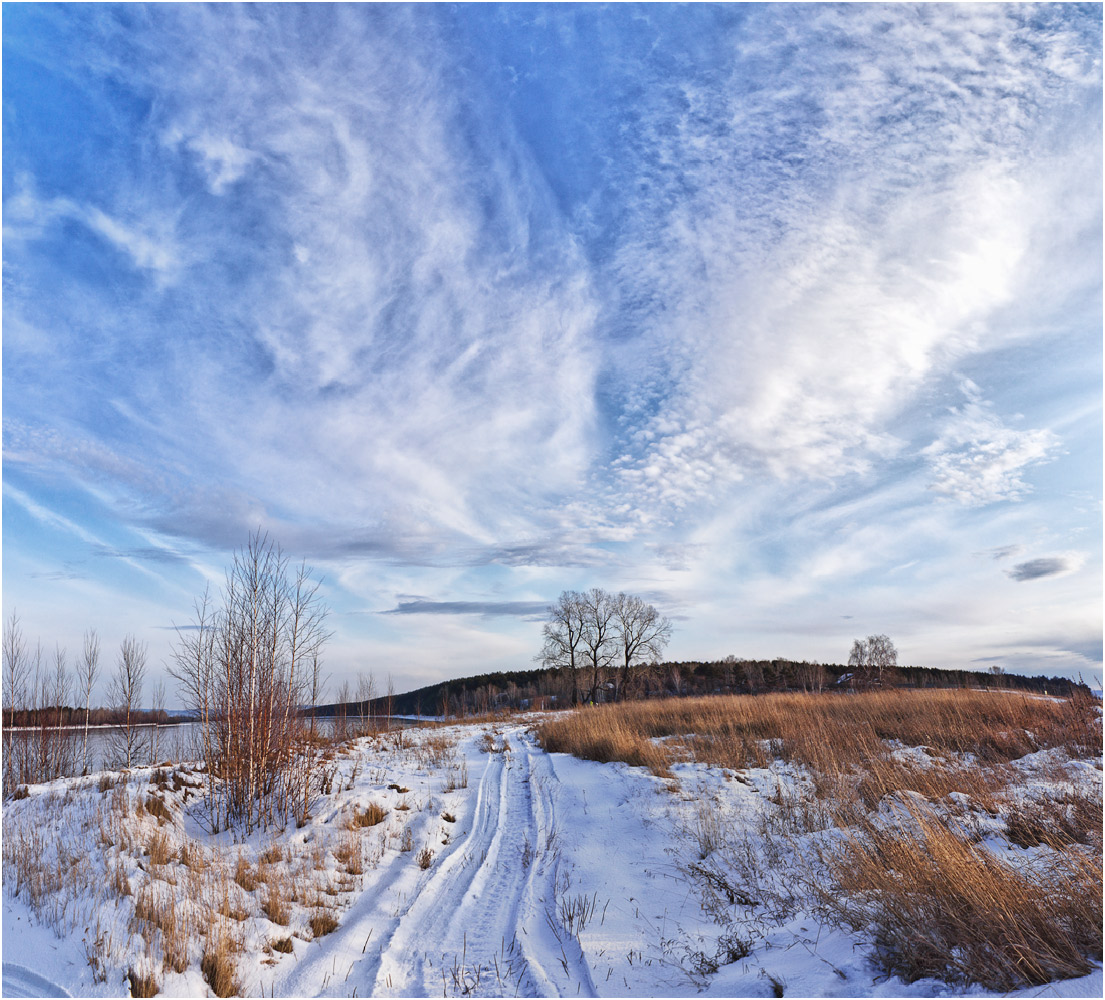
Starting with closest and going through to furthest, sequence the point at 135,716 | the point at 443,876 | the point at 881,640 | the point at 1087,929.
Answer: the point at 1087,929 → the point at 443,876 → the point at 135,716 → the point at 881,640

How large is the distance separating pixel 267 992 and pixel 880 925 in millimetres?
4704

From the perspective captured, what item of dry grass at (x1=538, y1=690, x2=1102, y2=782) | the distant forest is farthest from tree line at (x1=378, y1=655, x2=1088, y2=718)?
dry grass at (x1=538, y1=690, x2=1102, y2=782)

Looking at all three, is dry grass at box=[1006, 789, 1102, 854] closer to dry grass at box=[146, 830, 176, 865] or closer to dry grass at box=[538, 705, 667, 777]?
dry grass at box=[538, 705, 667, 777]

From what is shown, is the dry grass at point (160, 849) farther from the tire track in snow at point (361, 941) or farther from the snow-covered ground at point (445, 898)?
the tire track in snow at point (361, 941)

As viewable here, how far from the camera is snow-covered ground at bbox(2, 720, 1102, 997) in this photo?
4547 mm

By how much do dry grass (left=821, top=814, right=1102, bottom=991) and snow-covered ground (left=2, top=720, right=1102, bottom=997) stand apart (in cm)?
17

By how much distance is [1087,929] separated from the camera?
340 cm

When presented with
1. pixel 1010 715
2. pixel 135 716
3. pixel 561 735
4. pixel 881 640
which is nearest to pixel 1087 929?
pixel 1010 715

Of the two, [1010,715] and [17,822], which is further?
[1010,715]

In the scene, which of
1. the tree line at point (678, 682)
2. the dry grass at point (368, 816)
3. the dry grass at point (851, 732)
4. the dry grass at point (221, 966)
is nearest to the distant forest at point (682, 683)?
the tree line at point (678, 682)

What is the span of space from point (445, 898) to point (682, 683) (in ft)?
167

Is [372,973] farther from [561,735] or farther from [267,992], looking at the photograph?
[561,735]

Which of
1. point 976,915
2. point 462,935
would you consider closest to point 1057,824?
point 976,915

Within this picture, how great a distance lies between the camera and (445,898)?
635 centimetres
